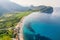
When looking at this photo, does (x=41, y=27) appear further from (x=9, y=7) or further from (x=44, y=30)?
(x=9, y=7)

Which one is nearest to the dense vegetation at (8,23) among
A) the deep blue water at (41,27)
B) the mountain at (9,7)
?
the mountain at (9,7)

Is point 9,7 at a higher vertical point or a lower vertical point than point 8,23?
higher

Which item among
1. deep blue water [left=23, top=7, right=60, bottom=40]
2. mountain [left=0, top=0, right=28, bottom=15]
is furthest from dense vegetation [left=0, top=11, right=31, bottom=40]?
deep blue water [left=23, top=7, right=60, bottom=40]

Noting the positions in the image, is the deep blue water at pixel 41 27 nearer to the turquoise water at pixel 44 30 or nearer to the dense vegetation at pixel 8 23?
the turquoise water at pixel 44 30

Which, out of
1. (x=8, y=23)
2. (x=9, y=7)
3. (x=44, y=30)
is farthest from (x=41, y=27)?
(x=9, y=7)

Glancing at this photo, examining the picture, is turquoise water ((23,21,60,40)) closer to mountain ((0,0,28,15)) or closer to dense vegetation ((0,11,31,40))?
dense vegetation ((0,11,31,40))
